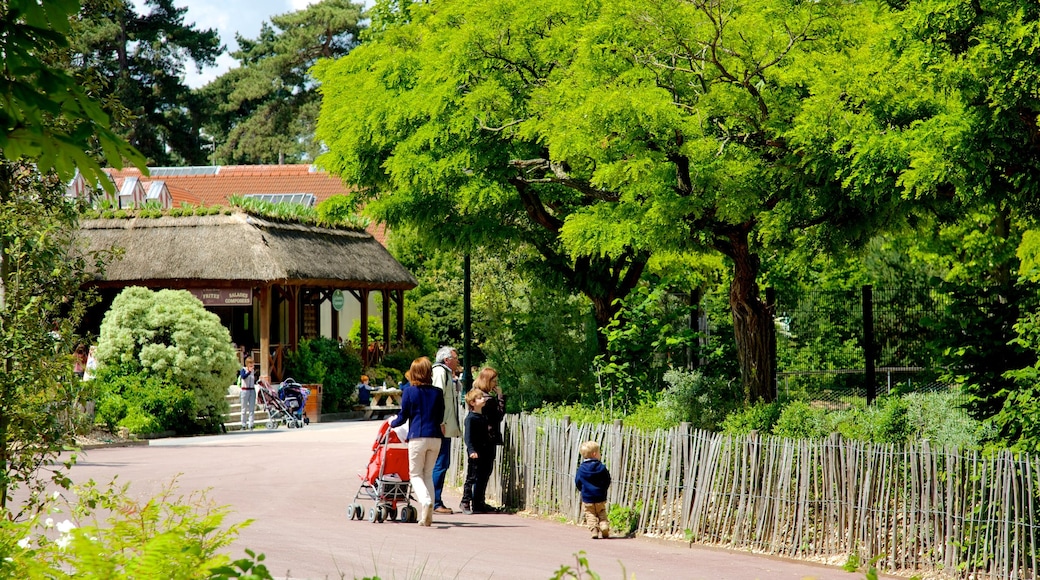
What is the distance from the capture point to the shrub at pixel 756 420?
38.5ft

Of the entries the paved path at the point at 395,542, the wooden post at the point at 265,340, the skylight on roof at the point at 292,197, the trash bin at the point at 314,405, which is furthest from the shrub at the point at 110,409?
the skylight on roof at the point at 292,197

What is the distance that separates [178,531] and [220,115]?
55.8m

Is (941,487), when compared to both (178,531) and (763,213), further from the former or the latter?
(178,531)

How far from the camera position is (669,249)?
13.4m

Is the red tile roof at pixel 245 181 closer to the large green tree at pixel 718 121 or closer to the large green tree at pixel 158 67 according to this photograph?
the large green tree at pixel 158 67

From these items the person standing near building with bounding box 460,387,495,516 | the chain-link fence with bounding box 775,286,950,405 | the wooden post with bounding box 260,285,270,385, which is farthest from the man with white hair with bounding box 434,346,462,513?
the wooden post with bounding box 260,285,270,385

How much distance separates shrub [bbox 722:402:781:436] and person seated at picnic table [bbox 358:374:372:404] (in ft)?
74.3

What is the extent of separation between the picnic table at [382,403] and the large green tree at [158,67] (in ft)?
78.4

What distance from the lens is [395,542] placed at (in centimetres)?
1070

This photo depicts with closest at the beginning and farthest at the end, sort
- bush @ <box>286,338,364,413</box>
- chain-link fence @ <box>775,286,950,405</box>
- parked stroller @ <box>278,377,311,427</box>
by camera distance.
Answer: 1. chain-link fence @ <box>775,286,950,405</box>
2. parked stroller @ <box>278,377,311,427</box>
3. bush @ <box>286,338,364,413</box>

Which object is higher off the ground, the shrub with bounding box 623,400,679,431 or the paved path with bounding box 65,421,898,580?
the shrub with bounding box 623,400,679,431

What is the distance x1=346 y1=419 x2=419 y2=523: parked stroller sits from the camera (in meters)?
12.2

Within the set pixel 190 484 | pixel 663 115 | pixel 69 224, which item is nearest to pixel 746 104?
pixel 663 115

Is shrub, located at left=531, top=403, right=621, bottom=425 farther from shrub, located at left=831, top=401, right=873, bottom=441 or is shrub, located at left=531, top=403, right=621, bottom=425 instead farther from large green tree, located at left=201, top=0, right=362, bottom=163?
large green tree, located at left=201, top=0, right=362, bottom=163
